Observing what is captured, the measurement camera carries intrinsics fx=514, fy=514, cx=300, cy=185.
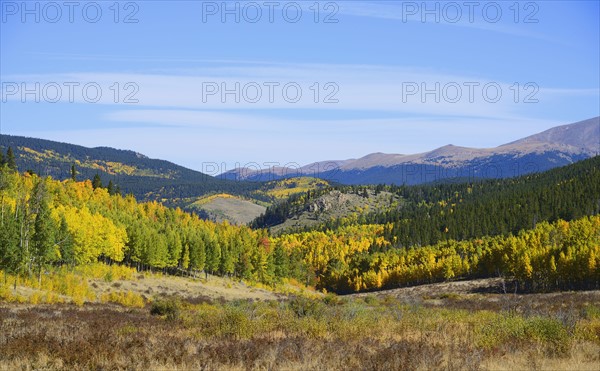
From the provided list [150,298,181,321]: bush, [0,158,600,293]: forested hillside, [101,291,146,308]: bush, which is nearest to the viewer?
[150,298,181,321]: bush

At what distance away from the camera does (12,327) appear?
20.3m

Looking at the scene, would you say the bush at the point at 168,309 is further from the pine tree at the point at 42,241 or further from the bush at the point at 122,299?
the pine tree at the point at 42,241

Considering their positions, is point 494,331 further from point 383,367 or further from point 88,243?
point 88,243

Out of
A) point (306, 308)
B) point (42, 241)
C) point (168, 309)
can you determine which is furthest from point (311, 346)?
point (42, 241)

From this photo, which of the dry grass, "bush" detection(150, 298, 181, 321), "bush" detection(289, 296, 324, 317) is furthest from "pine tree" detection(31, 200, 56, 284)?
"bush" detection(289, 296, 324, 317)

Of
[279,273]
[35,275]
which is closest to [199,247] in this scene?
[279,273]

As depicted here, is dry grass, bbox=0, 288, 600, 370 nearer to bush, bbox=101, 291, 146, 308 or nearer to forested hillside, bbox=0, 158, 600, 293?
bush, bbox=101, 291, 146, 308

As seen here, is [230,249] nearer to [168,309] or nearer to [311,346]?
[168,309]

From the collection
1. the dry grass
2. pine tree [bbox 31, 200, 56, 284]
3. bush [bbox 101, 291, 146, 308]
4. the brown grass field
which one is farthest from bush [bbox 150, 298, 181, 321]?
pine tree [bbox 31, 200, 56, 284]

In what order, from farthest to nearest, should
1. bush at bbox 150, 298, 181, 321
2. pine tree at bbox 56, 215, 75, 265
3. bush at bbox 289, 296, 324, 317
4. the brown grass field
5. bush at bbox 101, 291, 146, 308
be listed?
pine tree at bbox 56, 215, 75, 265, bush at bbox 101, 291, 146, 308, bush at bbox 150, 298, 181, 321, bush at bbox 289, 296, 324, 317, the brown grass field

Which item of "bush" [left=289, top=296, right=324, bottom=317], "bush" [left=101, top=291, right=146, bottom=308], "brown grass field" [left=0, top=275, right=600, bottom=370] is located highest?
"brown grass field" [left=0, top=275, right=600, bottom=370]

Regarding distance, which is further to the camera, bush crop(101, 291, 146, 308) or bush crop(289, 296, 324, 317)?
bush crop(101, 291, 146, 308)

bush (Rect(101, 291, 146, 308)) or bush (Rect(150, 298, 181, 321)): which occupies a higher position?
bush (Rect(150, 298, 181, 321))

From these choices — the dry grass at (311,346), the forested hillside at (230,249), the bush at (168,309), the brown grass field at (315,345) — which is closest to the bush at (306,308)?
the brown grass field at (315,345)
